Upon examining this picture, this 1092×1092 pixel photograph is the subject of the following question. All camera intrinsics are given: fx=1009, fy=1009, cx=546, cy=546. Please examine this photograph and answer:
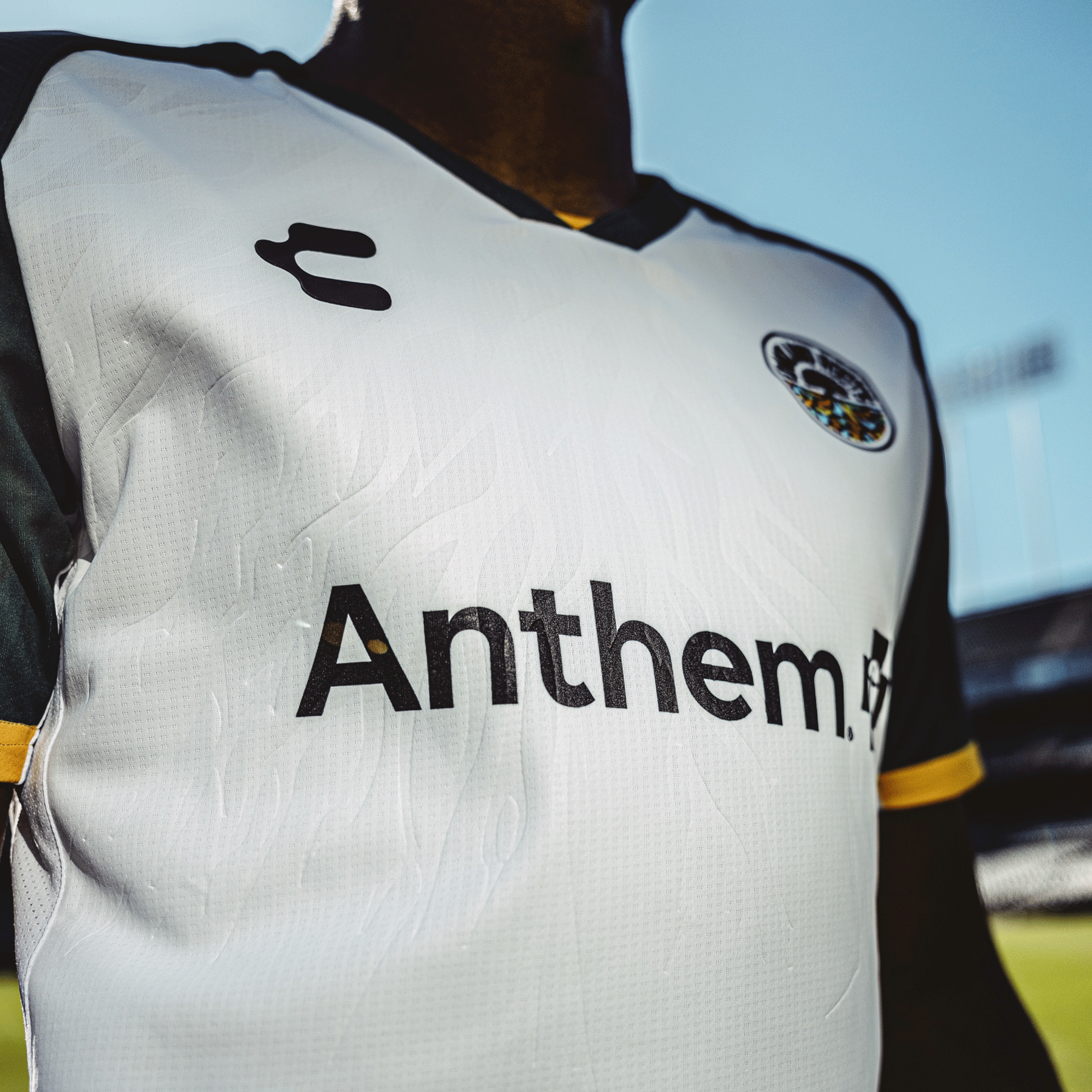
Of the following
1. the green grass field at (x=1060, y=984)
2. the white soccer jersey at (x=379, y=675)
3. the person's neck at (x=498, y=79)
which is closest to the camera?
the white soccer jersey at (x=379, y=675)

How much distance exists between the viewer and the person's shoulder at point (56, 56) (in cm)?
49

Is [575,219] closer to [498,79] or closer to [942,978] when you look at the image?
[498,79]

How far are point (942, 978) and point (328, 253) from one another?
62cm

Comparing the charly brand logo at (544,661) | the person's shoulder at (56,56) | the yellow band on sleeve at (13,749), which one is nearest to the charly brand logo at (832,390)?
the charly brand logo at (544,661)

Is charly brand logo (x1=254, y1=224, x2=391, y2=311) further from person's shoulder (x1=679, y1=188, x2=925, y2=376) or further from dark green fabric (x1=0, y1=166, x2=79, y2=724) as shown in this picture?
person's shoulder (x1=679, y1=188, x2=925, y2=376)

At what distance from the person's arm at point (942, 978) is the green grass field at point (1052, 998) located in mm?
441

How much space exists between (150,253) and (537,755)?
11.6 inches

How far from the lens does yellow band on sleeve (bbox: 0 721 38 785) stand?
0.44 meters

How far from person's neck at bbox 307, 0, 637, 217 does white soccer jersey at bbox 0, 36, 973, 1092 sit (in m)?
0.11

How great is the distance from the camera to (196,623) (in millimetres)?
456

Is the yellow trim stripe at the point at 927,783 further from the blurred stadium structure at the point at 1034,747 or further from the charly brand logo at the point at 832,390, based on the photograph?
the blurred stadium structure at the point at 1034,747

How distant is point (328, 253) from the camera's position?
0.52 metres

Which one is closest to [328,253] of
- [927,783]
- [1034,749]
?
[927,783]

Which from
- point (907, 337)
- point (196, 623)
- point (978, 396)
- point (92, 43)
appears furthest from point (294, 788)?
point (978, 396)
